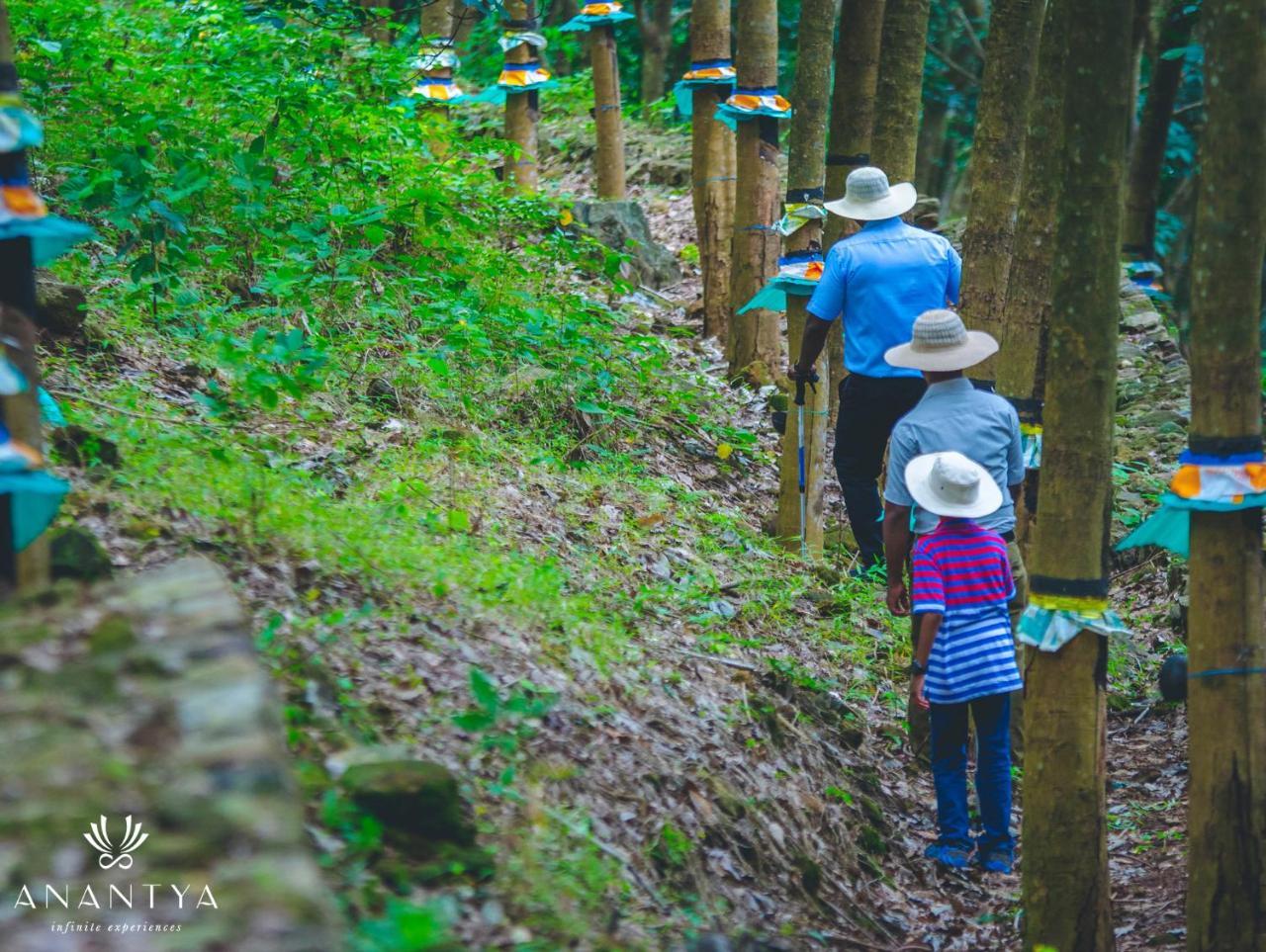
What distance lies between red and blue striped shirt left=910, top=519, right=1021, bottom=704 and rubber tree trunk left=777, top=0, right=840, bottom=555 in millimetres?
2473

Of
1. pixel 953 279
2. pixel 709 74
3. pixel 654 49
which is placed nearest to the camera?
pixel 953 279

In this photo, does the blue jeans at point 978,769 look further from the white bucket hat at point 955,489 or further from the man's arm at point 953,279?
the man's arm at point 953,279

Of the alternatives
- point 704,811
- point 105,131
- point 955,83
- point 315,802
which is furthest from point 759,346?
point 955,83

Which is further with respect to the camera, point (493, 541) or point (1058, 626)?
point (493, 541)

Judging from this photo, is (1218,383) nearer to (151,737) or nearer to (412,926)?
(412,926)

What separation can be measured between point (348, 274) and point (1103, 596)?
574cm

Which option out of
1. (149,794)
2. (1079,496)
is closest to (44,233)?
(149,794)

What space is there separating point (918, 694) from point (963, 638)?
1.65 ft

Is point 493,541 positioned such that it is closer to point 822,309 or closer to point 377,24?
point 822,309

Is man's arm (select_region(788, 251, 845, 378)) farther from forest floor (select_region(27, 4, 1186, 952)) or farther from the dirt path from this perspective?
the dirt path

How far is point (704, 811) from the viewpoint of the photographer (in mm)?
4988

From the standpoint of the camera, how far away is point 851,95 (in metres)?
8.05

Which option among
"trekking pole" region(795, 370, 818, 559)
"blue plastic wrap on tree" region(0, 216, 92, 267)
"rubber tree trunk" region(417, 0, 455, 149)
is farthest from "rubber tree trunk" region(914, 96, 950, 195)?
"blue plastic wrap on tree" region(0, 216, 92, 267)

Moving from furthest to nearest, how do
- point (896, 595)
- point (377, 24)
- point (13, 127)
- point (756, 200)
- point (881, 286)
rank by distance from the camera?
point (377, 24) < point (756, 200) < point (881, 286) < point (896, 595) < point (13, 127)
